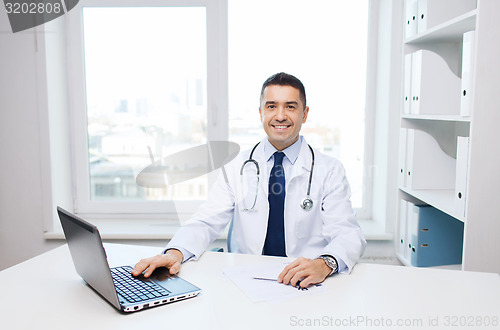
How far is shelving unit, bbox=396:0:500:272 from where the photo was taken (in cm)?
150

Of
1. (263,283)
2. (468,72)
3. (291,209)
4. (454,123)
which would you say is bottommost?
(263,283)

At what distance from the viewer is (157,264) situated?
1.27 m

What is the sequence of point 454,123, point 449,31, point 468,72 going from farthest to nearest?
1. point 454,123
2. point 449,31
3. point 468,72

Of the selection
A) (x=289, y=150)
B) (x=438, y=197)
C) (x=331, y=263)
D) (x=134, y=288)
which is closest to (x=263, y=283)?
(x=331, y=263)

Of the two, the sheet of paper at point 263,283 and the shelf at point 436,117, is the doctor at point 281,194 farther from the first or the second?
the shelf at point 436,117

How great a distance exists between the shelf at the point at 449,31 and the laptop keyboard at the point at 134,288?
4.39 feet

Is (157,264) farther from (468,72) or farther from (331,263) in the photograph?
(468,72)

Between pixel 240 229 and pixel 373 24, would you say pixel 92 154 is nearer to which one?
pixel 240 229

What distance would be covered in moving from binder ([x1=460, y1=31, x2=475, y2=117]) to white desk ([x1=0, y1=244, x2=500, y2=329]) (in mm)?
595

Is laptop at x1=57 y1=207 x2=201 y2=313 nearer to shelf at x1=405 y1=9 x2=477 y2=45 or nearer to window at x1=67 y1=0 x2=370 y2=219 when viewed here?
shelf at x1=405 y1=9 x2=477 y2=45

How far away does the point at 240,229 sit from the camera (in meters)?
1.75

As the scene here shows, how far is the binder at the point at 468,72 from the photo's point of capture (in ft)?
5.00

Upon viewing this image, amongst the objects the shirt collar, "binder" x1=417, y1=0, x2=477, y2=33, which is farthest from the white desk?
"binder" x1=417, y1=0, x2=477, y2=33

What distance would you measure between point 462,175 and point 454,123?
73cm
